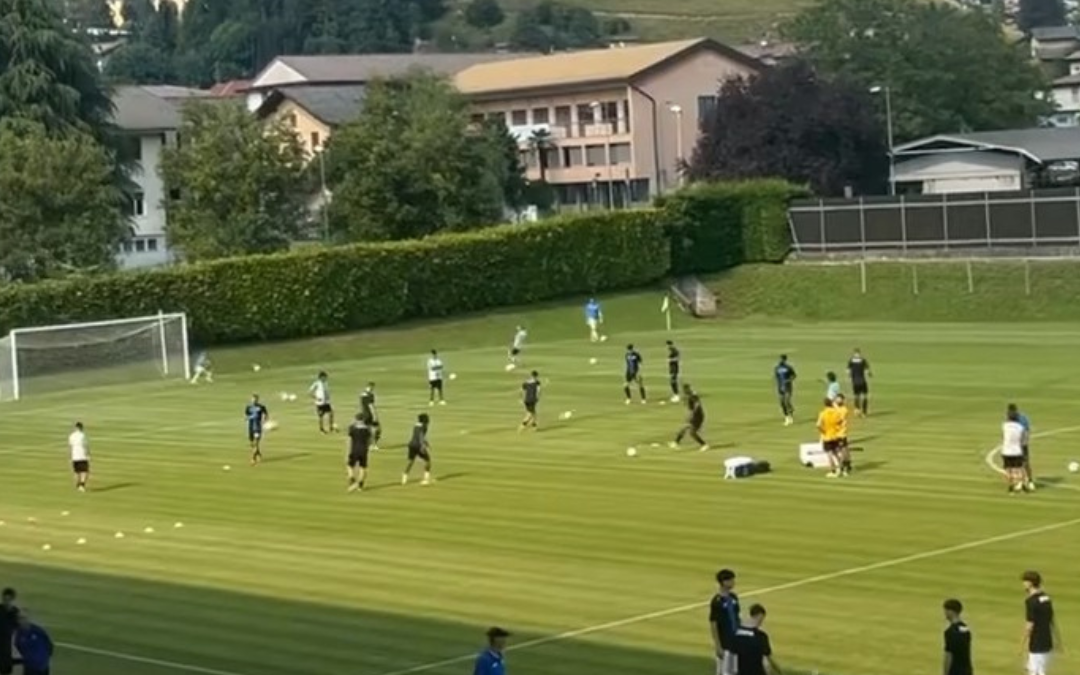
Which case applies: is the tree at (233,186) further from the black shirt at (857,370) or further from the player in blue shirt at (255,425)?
the black shirt at (857,370)

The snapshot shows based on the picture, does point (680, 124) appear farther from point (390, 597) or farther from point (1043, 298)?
point (390, 597)

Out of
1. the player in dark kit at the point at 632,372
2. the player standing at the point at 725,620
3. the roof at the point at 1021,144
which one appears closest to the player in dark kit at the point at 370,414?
the player in dark kit at the point at 632,372

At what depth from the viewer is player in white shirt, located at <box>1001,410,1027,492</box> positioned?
40.4 meters

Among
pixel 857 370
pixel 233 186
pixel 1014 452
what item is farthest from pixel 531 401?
pixel 233 186

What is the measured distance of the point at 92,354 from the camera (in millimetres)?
77688

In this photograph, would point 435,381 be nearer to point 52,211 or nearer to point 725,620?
point 52,211

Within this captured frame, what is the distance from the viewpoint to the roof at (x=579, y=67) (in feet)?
447

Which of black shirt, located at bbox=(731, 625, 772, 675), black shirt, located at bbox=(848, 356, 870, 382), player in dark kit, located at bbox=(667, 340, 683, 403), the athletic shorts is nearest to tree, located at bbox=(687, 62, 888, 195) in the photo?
player in dark kit, located at bbox=(667, 340, 683, 403)

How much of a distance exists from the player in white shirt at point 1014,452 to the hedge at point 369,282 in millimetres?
46737

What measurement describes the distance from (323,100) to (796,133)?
163ft

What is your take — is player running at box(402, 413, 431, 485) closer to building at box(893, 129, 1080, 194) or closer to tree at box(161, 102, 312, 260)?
tree at box(161, 102, 312, 260)

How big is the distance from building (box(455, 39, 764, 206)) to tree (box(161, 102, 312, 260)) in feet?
110

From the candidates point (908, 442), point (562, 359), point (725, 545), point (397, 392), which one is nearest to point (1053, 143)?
point (562, 359)

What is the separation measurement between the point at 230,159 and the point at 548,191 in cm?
3885
